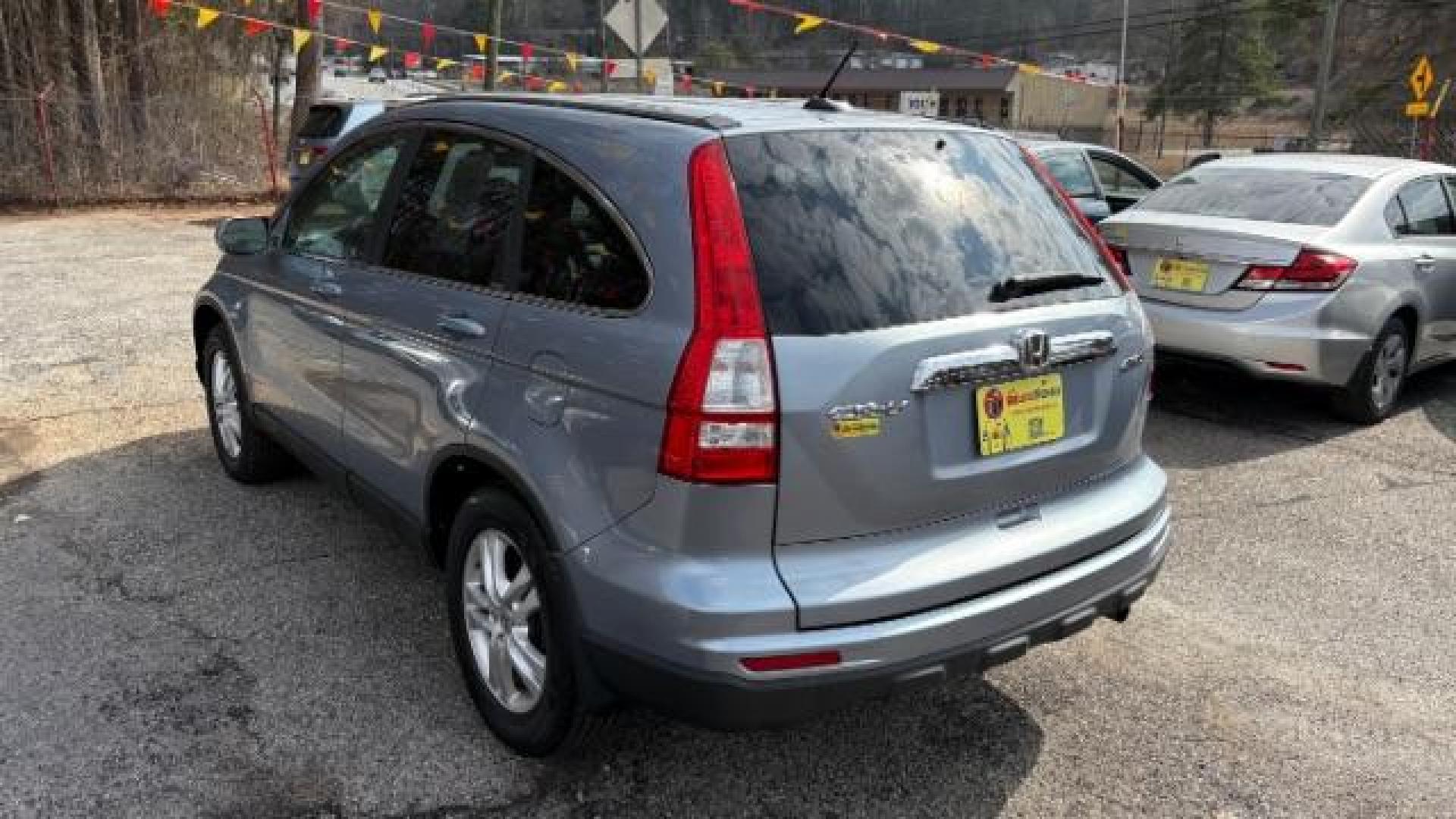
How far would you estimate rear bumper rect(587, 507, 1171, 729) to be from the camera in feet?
7.92

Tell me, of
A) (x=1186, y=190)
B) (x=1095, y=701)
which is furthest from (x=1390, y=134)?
(x=1095, y=701)

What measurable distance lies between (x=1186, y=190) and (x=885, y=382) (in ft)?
18.1

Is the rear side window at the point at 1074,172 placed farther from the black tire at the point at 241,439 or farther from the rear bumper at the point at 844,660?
the rear bumper at the point at 844,660

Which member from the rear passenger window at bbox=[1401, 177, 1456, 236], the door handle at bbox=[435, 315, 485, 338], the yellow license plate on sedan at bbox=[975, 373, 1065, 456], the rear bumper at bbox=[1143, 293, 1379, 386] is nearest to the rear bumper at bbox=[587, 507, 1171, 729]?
the yellow license plate on sedan at bbox=[975, 373, 1065, 456]

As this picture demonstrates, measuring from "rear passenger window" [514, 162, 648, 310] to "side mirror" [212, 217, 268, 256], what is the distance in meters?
2.00

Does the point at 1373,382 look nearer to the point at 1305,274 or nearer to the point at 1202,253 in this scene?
the point at 1305,274

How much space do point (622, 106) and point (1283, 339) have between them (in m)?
4.50

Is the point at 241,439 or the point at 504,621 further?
the point at 241,439

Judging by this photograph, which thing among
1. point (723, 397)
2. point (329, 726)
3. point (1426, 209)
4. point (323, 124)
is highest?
point (323, 124)

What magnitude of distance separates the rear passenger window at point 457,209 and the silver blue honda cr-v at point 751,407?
0.5 inches

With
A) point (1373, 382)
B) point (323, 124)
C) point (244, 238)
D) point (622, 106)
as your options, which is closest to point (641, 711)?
point (622, 106)

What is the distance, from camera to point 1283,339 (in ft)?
20.0

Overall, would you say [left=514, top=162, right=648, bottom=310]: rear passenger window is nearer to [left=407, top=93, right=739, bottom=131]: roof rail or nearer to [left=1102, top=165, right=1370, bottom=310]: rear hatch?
[left=407, top=93, right=739, bottom=131]: roof rail

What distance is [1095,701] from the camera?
11.3 feet
